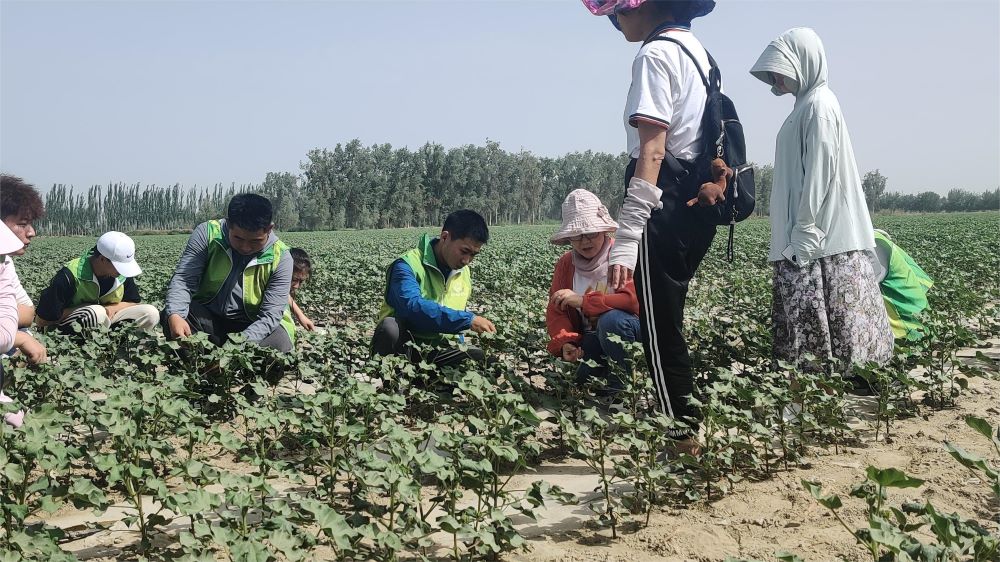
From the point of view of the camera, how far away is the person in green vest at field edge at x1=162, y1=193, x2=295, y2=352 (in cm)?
432

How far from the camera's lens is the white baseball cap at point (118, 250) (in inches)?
210

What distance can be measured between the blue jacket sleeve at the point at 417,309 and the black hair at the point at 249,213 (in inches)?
30.0

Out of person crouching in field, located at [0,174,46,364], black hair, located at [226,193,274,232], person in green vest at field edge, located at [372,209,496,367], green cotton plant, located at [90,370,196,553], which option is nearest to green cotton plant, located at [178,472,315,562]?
green cotton plant, located at [90,370,196,553]

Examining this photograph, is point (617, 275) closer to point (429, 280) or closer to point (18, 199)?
point (429, 280)

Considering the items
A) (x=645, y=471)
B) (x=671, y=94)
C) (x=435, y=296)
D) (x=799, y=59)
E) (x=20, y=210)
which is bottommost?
(x=645, y=471)

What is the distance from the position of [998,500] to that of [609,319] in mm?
1848

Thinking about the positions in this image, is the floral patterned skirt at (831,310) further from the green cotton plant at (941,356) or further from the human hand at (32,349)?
the human hand at (32,349)

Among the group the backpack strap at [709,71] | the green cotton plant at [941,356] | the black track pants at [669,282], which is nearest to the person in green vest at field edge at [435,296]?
the black track pants at [669,282]

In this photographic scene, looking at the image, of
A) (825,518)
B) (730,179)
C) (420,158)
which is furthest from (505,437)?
(420,158)

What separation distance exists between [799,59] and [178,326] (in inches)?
140

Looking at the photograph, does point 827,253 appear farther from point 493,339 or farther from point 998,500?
point 493,339

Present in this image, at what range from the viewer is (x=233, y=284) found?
4.49 m

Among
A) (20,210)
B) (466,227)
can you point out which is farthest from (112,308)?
(466,227)

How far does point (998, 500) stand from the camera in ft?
9.14
